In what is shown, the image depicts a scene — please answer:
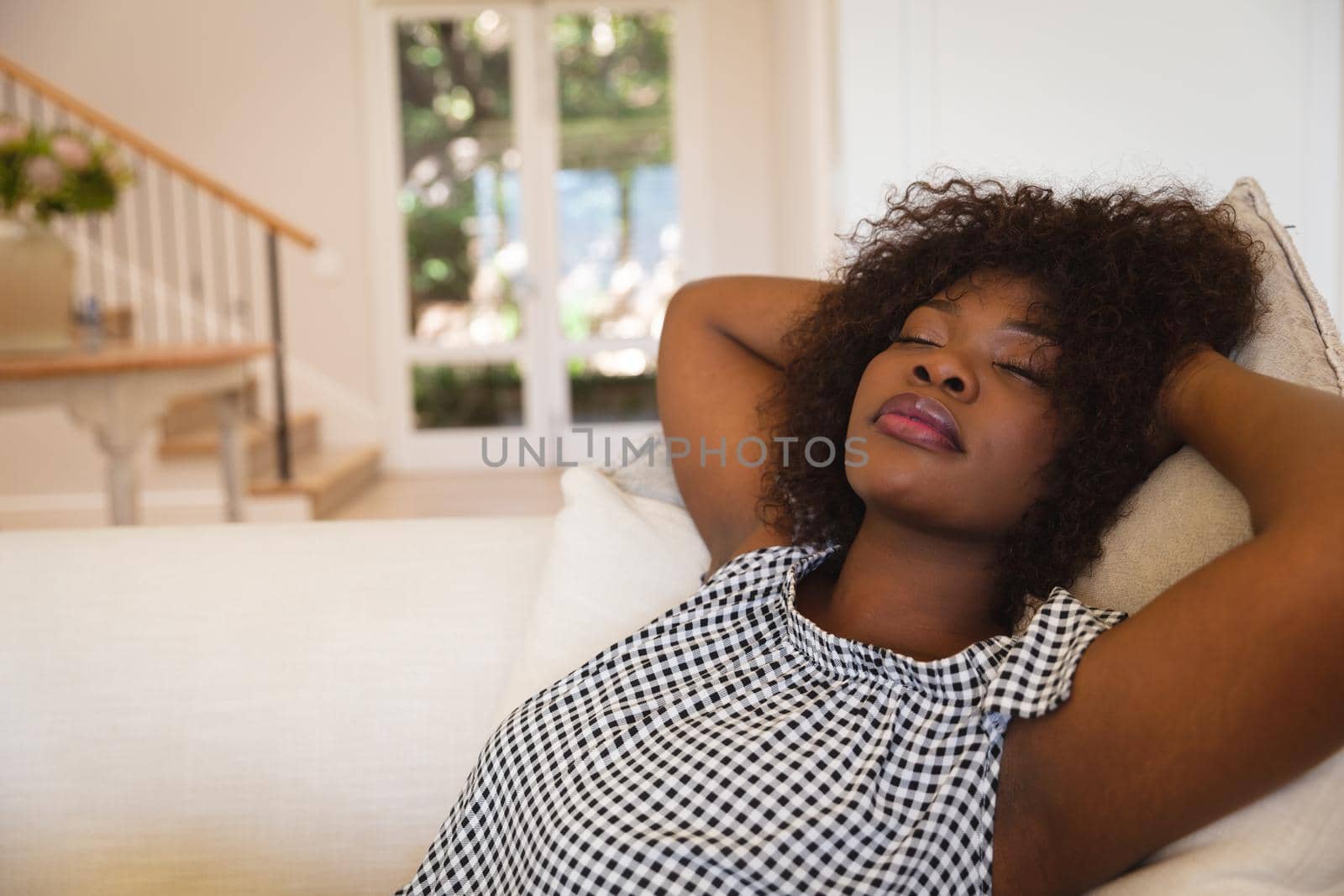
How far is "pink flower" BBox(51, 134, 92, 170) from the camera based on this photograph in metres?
2.92

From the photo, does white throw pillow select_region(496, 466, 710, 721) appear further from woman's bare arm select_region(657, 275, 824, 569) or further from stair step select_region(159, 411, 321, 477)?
stair step select_region(159, 411, 321, 477)

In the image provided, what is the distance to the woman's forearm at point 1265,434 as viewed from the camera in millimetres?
697

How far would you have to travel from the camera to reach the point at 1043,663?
0.79m

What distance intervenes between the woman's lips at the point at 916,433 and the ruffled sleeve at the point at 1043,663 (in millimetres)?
150

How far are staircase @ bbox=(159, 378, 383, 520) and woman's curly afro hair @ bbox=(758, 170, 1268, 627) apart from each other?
12.4 feet

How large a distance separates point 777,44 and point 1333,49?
3.60 metres

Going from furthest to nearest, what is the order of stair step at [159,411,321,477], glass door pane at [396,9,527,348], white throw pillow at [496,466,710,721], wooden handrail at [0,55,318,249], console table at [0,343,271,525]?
glass door pane at [396,9,527,348], stair step at [159,411,321,477], wooden handrail at [0,55,318,249], console table at [0,343,271,525], white throw pillow at [496,466,710,721]

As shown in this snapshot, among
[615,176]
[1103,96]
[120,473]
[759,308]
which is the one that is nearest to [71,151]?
[120,473]

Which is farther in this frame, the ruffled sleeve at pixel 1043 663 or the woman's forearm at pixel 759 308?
the woman's forearm at pixel 759 308

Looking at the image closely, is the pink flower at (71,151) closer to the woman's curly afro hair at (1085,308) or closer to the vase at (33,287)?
the vase at (33,287)

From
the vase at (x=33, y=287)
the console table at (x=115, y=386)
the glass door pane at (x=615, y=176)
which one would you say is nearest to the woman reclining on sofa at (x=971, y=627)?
the console table at (x=115, y=386)

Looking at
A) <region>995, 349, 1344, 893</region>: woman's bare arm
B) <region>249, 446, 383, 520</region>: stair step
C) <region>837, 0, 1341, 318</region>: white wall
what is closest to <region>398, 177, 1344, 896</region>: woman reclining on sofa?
Result: <region>995, 349, 1344, 893</region>: woman's bare arm

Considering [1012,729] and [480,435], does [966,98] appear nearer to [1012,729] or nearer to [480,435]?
[1012,729]

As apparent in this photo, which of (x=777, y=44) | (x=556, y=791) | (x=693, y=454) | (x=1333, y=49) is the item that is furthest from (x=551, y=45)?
(x=556, y=791)
